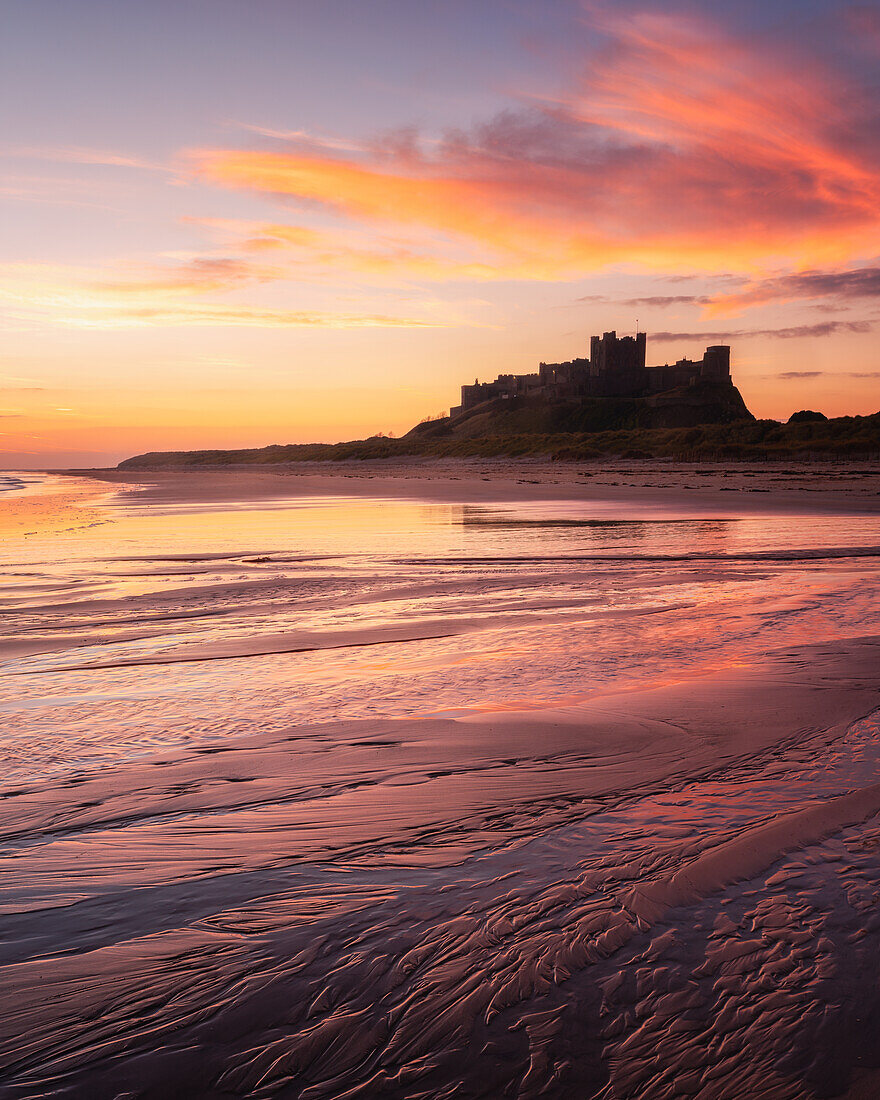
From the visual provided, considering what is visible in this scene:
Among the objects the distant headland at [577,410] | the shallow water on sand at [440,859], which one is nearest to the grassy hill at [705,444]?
the distant headland at [577,410]

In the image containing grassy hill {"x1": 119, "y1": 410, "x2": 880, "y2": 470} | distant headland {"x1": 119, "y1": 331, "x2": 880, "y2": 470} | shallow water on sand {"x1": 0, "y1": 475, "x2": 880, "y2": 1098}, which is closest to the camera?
shallow water on sand {"x1": 0, "y1": 475, "x2": 880, "y2": 1098}

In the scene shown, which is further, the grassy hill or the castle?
the castle

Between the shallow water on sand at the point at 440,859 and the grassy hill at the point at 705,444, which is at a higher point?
the grassy hill at the point at 705,444

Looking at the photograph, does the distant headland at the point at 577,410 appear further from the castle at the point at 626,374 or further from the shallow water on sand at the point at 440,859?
the shallow water on sand at the point at 440,859

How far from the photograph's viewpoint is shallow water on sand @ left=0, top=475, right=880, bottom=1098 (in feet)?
6.55

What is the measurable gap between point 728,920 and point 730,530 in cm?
1375

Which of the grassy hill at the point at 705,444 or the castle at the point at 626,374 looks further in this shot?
the castle at the point at 626,374

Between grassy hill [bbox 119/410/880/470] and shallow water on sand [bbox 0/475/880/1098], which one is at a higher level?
grassy hill [bbox 119/410/880/470]

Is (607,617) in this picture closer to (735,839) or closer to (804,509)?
(735,839)

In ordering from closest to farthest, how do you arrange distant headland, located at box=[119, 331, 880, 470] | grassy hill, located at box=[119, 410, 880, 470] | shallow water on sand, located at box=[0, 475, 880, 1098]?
1. shallow water on sand, located at box=[0, 475, 880, 1098]
2. grassy hill, located at box=[119, 410, 880, 470]
3. distant headland, located at box=[119, 331, 880, 470]

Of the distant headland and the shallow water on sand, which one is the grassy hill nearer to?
the distant headland

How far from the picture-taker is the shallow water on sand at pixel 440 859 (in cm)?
200

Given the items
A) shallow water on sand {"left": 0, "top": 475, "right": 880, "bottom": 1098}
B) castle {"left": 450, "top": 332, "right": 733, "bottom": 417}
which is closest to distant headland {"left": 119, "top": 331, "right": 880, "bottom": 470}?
castle {"left": 450, "top": 332, "right": 733, "bottom": 417}

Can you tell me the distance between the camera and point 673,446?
216 feet
